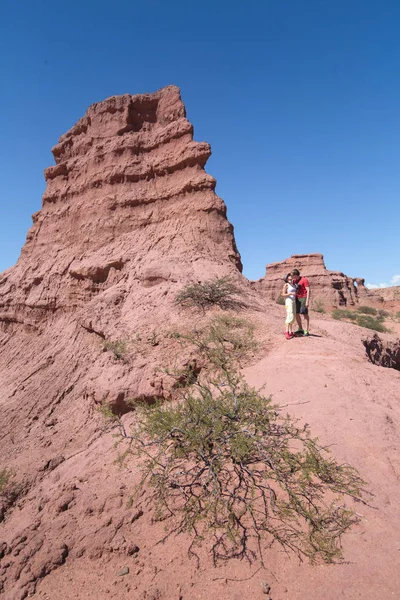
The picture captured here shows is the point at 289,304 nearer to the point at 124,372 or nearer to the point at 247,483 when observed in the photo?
the point at 124,372

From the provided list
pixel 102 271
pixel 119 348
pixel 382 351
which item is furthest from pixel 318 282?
pixel 119 348

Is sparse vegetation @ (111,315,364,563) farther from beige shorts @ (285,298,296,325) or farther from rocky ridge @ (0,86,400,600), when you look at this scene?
beige shorts @ (285,298,296,325)

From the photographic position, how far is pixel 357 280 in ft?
154

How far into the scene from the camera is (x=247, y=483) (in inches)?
122

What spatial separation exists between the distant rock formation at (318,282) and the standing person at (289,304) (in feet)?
104

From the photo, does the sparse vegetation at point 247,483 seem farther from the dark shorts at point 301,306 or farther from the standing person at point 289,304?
the dark shorts at point 301,306

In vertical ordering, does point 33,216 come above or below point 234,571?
above

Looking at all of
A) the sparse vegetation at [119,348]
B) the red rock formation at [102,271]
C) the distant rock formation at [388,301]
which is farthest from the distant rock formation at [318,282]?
the sparse vegetation at [119,348]

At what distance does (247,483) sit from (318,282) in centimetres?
3736

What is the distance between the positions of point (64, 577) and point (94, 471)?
4.74 feet

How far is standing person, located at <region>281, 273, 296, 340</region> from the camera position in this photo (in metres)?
6.27

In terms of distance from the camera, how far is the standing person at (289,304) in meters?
6.27

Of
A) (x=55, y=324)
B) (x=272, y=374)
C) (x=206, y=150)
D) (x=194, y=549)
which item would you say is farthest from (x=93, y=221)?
(x=194, y=549)

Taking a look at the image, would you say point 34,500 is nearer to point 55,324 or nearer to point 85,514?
point 85,514
